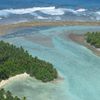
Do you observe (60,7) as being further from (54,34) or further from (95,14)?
(54,34)

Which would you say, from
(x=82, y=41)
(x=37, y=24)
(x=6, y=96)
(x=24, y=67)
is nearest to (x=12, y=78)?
(x=24, y=67)

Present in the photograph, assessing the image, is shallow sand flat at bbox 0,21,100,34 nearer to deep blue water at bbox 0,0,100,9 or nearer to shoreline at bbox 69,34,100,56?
shoreline at bbox 69,34,100,56

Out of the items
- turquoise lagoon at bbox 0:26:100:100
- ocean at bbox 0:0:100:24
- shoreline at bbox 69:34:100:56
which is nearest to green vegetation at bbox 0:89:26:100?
turquoise lagoon at bbox 0:26:100:100

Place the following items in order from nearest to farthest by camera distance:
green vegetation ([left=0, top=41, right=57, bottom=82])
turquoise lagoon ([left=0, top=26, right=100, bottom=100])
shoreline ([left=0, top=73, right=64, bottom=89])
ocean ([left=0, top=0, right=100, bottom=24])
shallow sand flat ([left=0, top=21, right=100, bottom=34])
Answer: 1. turquoise lagoon ([left=0, top=26, right=100, bottom=100])
2. shoreline ([left=0, top=73, right=64, bottom=89])
3. green vegetation ([left=0, top=41, right=57, bottom=82])
4. shallow sand flat ([left=0, top=21, right=100, bottom=34])
5. ocean ([left=0, top=0, right=100, bottom=24])

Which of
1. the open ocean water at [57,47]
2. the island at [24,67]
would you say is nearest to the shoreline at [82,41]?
the open ocean water at [57,47]

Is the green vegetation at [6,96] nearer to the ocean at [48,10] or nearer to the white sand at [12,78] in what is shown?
the white sand at [12,78]
